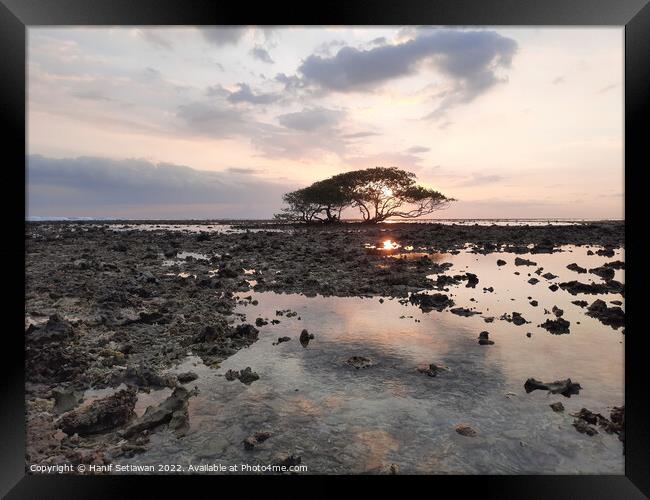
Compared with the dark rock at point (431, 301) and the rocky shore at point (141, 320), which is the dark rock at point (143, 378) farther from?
the dark rock at point (431, 301)

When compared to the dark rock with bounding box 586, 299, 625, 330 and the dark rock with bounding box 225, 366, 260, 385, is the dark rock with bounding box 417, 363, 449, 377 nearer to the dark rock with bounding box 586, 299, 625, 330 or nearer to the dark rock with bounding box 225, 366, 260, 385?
the dark rock with bounding box 225, 366, 260, 385

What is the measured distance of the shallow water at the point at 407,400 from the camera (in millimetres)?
3633

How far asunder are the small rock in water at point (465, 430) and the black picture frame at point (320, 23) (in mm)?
1437

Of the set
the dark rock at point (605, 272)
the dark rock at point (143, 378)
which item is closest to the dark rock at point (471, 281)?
the dark rock at point (605, 272)

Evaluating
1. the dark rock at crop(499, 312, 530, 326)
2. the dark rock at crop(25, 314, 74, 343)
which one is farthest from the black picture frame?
the dark rock at crop(499, 312, 530, 326)

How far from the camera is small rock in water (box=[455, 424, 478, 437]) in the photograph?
12.8 feet

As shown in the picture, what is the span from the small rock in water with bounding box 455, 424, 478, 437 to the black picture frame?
1437mm

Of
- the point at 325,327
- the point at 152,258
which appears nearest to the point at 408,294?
the point at 325,327

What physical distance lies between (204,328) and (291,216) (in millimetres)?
51675

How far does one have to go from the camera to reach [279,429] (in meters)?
4.00

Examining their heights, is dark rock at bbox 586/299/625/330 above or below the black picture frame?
below

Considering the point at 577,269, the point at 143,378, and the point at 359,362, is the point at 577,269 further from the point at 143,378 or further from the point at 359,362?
the point at 143,378

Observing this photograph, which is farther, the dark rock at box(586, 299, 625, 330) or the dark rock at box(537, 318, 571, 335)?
the dark rock at box(586, 299, 625, 330)

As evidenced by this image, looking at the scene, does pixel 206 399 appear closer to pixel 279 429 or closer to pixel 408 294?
pixel 279 429
